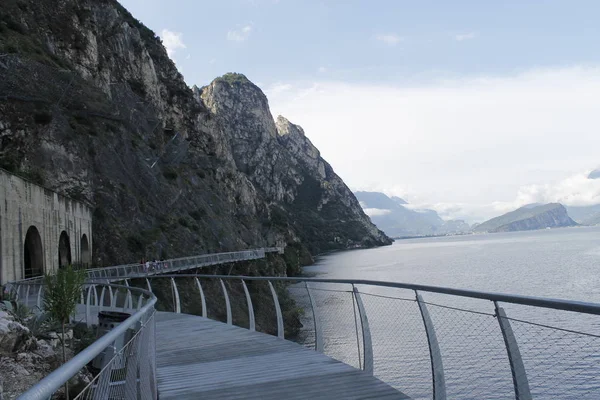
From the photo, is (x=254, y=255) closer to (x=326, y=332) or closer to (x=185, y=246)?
(x=185, y=246)

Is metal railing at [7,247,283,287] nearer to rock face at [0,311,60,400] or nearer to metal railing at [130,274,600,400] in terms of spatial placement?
metal railing at [130,274,600,400]

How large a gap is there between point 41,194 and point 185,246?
2446 cm

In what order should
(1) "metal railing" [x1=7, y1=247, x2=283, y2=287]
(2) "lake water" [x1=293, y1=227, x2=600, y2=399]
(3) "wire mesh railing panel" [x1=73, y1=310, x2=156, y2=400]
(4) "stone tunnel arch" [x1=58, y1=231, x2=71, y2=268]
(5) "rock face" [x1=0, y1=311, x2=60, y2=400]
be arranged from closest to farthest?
(3) "wire mesh railing panel" [x1=73, y1=310, x2=156, y2=400]
(2) "lake water" [x1=293, y1=227, x2=600, y2=399]
(5) "rock face" [x1=0, y1=311, x2=60, y2=400]
(1) "metal railing" [x1=7, y1=247, x2=283, y2=287]
(4) "stone tunnel arch" [x1=58, y1=231, x2=71, y2=268]

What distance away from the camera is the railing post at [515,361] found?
3.63 metres

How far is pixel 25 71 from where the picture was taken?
1378 inches

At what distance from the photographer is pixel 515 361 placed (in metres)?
3.71

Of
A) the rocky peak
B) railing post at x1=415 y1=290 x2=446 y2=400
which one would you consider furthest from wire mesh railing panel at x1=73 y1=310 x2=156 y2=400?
the rocky peak

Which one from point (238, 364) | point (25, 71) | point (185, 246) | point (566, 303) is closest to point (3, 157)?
point (25, 71)

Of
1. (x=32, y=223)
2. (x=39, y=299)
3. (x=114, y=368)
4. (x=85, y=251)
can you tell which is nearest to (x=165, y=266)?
(x=85, y=251)

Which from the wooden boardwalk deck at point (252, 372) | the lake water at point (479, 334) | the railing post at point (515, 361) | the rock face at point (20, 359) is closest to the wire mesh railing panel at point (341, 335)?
the lake water at point (479, 334)

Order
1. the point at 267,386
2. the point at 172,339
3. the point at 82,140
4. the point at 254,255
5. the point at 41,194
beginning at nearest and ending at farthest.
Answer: the point at 267,386
the point at 172,339
the point at 41,194
the point at 82,140
the point at 254,255

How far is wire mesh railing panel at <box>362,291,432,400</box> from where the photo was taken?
13383mm

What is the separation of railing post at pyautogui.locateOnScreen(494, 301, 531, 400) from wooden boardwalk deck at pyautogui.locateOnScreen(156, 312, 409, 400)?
6.24 feet

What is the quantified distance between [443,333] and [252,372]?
11702 millimetres
